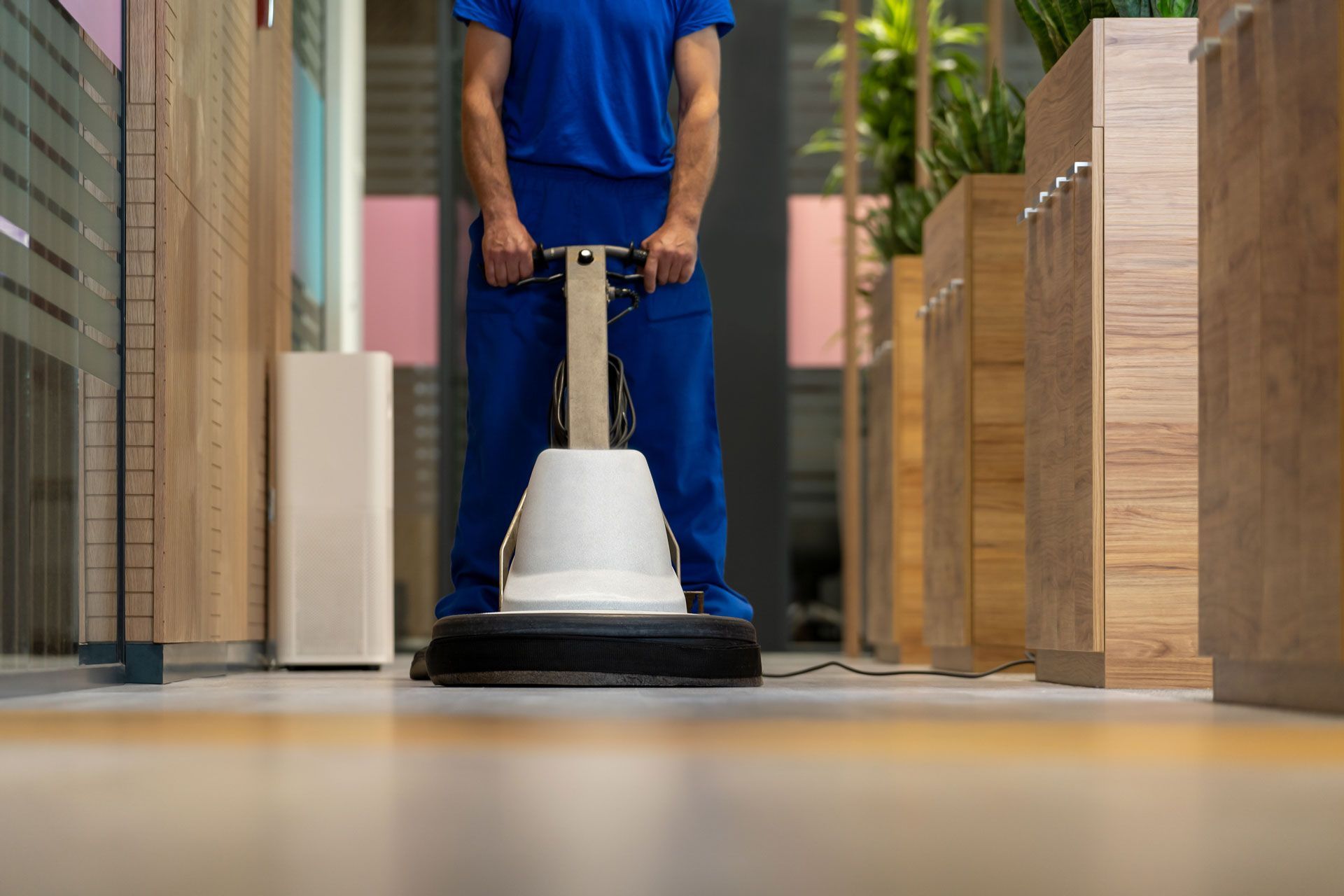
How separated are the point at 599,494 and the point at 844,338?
12.9 feet

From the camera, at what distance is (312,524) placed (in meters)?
3.80

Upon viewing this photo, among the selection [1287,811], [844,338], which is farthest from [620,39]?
[844,338]

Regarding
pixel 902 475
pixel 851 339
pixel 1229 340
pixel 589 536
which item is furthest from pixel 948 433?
pixel 851 339

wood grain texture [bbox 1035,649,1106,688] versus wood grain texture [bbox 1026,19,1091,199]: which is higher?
wood grain texture [bbox 1026,19,1091,199]

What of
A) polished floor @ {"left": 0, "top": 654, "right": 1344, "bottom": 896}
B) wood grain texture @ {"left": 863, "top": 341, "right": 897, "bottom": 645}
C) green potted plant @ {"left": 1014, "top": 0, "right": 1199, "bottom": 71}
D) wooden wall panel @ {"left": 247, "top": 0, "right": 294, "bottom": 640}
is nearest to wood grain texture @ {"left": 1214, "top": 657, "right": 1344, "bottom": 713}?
polished floor @ {"left": 0, "top": 654, "right": 1344, "bottom": 896}

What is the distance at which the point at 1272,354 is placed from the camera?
67.9 inches

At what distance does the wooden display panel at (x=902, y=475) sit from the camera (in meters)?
4.68

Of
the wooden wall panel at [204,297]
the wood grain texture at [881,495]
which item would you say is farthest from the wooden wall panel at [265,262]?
the wood grain texture at [881,495]

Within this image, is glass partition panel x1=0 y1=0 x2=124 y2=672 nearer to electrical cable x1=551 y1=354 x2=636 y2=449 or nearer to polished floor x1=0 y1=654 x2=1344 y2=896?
electrical cable x1=551 y1=354 x2=636 y2=449

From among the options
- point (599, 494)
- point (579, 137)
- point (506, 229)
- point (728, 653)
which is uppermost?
point (579, 137)

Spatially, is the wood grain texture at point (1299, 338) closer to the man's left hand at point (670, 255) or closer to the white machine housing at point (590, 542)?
the white machine housing at point (590, 542)

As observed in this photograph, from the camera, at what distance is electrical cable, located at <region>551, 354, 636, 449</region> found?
8.37 ft

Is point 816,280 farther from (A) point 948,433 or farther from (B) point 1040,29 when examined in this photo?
(B) point 1040,29

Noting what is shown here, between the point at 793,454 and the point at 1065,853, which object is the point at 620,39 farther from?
the point at 793,454
